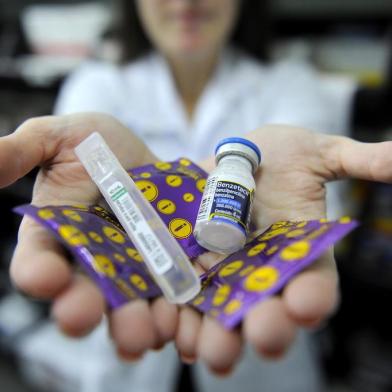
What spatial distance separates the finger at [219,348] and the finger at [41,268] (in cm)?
11

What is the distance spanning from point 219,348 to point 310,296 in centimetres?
7

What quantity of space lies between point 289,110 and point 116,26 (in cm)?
47

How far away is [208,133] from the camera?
834 mm

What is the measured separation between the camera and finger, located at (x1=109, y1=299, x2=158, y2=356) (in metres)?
0.32

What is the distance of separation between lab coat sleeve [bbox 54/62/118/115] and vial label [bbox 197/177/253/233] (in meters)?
0.46

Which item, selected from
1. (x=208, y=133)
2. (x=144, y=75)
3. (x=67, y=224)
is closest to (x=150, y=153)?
(x=67, y=224)

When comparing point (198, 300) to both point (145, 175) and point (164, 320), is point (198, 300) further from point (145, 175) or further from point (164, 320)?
point (145, 175)

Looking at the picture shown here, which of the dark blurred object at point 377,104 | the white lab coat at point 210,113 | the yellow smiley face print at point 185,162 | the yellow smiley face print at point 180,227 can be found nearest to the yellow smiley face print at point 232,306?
the yellow smiley face print at point 180,227

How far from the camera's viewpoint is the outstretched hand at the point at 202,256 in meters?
0.31

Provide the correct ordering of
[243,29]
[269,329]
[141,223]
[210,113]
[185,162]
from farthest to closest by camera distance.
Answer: [243,29] → [210,113] → [185,162] → [141,223] → [269,329]

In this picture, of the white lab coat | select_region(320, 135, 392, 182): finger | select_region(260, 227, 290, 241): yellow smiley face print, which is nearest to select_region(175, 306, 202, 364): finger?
select_region(260, 227, 290, 241): yellow smiley face print

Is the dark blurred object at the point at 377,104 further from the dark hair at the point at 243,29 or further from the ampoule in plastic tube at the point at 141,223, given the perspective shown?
the ampoule in plastic tube at the point at 141,223

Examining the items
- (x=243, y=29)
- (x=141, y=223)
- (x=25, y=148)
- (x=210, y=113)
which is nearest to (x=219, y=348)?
(x=141, y=223)

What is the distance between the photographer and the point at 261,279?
0.36 metres
